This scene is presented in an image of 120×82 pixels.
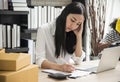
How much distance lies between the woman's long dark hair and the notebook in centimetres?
39

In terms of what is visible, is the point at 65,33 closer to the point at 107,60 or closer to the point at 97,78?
the point at 107,60

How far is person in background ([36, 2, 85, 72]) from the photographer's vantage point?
7.34 ft

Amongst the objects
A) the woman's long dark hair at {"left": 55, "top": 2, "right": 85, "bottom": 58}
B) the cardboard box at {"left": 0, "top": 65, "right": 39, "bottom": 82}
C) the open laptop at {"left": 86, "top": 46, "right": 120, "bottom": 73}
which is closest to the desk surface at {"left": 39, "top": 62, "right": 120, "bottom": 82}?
the open laptop at {"left": 86, "top": 46, "right": 120, "bottom": 73}

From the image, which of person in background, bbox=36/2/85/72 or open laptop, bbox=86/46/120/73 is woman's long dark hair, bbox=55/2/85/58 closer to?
person in background, bbox=36/2/85/72

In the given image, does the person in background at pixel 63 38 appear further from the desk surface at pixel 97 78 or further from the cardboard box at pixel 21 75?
the cardboard box at pixel 21 75

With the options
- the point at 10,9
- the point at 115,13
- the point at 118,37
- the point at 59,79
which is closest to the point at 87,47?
the point at 115,13

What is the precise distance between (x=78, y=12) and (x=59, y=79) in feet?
2.36

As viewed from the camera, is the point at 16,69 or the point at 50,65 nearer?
the point at 16,69

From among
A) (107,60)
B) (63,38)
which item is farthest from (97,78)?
(63,38)

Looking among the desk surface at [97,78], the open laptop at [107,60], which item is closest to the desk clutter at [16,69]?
the desk surface at [97,78]

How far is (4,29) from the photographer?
2.91 metres

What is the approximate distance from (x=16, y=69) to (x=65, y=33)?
1010 millimetres

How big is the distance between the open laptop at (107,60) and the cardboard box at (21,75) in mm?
637

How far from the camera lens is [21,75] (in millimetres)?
1434
